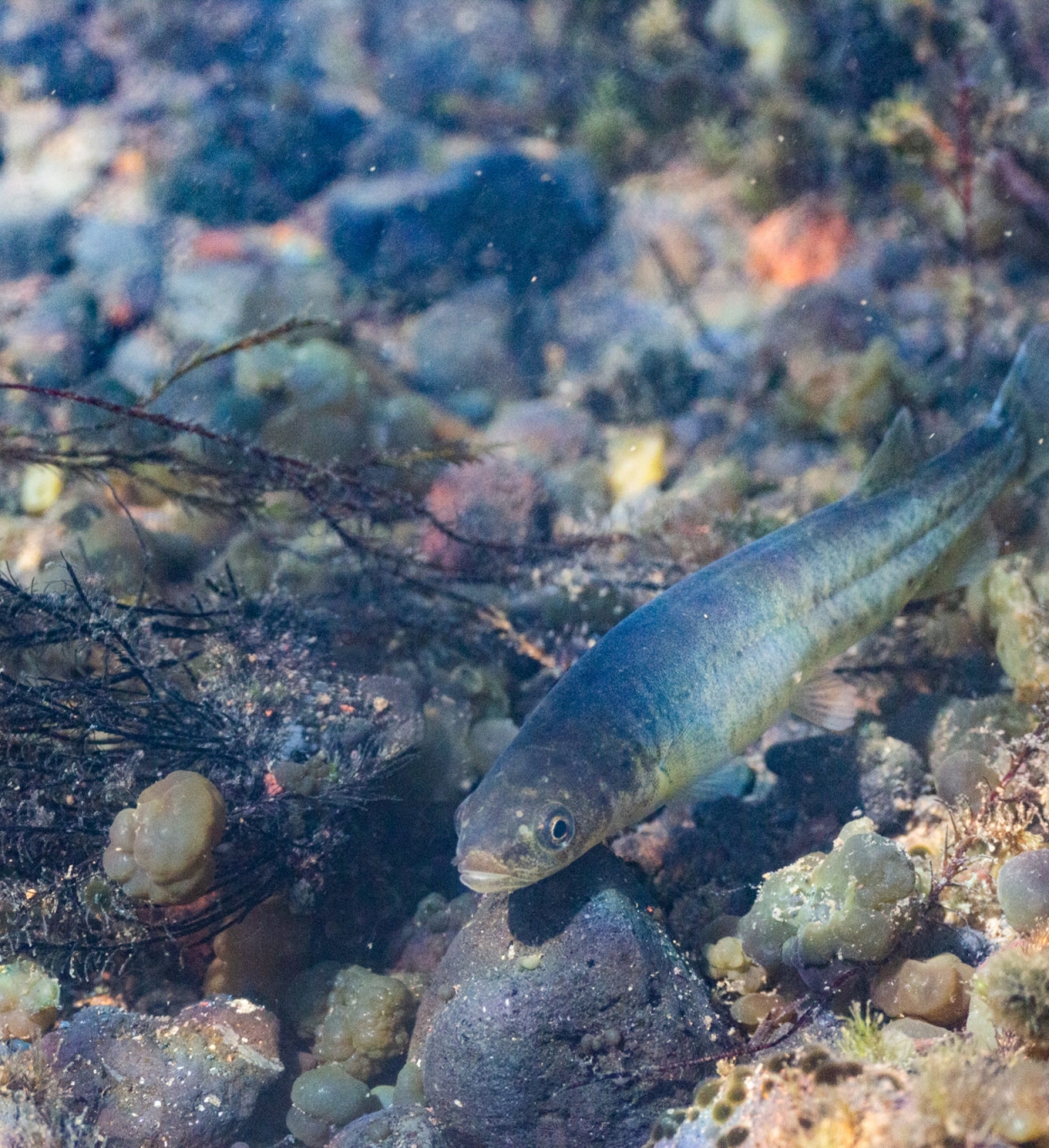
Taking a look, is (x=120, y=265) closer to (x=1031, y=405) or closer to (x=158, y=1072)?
(x=158, y=1072)

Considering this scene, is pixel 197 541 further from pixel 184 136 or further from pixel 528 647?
pixel 184 136

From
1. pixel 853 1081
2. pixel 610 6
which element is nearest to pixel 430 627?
pixel 853 1081

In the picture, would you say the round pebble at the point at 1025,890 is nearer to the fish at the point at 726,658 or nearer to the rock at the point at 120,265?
the fish at the point at 726,658

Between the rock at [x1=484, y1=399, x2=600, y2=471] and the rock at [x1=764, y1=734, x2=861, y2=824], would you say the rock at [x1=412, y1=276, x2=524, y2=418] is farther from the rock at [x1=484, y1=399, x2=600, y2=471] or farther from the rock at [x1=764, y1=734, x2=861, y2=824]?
the rock at [x1=764, y1=734, x2=861, y2=824]

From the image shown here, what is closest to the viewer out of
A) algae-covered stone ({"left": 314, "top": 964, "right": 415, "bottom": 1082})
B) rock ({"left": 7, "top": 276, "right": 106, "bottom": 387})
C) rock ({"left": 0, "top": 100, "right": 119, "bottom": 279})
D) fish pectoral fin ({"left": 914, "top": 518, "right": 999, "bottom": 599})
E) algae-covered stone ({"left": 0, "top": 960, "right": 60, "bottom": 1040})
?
algae-covered stone ({"left": 0, "top": 960, "right": 60, "bottom": 1040})

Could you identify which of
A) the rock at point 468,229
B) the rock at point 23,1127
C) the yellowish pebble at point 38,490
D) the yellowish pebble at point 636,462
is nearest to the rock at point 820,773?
the yellowish pebble at point 636,462

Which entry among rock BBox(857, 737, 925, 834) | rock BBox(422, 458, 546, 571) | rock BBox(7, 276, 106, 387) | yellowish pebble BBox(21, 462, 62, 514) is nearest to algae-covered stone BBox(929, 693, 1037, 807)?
rock BBox(857, 737, 925, 834)
